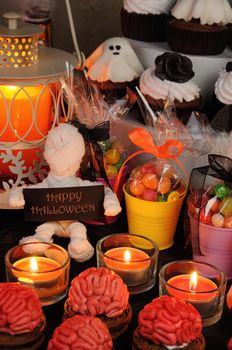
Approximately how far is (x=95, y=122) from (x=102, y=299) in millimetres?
461

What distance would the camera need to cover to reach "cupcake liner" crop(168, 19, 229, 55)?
55.9 inches

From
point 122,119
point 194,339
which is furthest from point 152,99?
point 194,339

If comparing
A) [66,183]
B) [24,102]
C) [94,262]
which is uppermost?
[24,102]

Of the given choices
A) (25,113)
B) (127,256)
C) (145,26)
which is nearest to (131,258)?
(127,256)

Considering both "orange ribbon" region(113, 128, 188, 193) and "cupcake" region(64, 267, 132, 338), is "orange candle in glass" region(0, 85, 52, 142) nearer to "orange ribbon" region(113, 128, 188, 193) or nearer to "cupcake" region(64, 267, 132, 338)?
"orange ribbon" region(113, 128, 188, 193)

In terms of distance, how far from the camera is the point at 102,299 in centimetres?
97

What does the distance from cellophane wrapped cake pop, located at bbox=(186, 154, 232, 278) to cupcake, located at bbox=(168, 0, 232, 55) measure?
1.20 feet

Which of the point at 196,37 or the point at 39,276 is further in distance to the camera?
the point at 196,37

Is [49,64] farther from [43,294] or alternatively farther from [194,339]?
[194,339]

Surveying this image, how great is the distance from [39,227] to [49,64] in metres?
0.36

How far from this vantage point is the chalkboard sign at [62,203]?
1234 millimetres

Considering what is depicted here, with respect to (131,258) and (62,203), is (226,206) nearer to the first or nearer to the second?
(131,258)

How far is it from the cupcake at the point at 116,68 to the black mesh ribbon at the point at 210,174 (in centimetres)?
34

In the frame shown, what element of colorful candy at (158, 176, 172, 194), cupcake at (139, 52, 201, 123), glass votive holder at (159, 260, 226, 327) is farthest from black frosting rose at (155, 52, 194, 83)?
glass votive holder at (159, 260, 226, 327)
